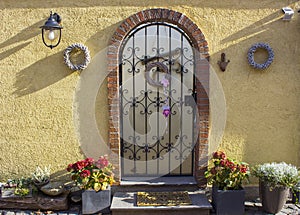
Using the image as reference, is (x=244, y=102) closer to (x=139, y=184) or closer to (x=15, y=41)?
(x=139, y=184)

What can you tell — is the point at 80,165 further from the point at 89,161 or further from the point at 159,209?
the point at 159,209

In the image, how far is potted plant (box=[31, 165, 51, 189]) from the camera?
5.27 m

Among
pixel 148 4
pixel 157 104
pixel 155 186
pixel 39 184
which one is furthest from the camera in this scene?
pixel 157 104

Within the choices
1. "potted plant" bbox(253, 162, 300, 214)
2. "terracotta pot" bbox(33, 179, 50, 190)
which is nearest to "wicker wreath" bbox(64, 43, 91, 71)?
"terracotta pot" bbox(33, 179, 50, 190)

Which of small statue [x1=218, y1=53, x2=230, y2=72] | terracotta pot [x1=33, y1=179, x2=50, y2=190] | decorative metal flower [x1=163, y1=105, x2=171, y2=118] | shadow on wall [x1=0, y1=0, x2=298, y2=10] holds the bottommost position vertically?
terracotta pot [x1=33, y1=179, x2=50, y2=190]

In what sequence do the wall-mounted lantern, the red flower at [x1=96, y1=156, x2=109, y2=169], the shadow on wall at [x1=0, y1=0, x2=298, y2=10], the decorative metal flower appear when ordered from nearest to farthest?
the wall-mounted lantern < the red flower at [x1=96, y1=156, x2=109, y2=169] < the shadow on wall at [x1=0, y1=0, x2=298, y2=10] < the decorative metal flower

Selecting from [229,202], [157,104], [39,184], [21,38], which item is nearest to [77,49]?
[21,38]

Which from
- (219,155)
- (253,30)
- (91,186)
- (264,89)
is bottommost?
(91,186)

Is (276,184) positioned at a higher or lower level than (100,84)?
lower

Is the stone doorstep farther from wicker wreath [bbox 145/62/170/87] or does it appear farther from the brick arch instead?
wicker wreath [bbox 145/62/170/87]

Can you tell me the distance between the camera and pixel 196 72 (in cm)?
553

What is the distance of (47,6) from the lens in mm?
5320

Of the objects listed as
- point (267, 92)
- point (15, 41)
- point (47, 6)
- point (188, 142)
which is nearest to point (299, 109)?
point (267, 92)

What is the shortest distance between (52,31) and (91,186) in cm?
260
